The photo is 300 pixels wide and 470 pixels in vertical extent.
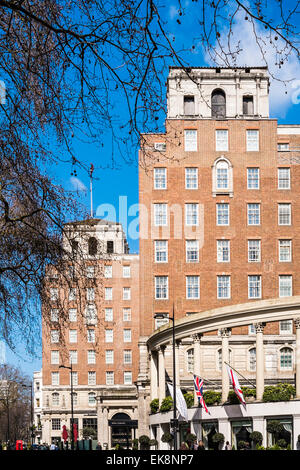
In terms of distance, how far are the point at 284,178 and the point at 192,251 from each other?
11461 millimetres

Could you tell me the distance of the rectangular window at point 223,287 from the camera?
71062mm

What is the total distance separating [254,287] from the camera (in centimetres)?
7112

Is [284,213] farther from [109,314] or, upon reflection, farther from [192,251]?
[109,314]

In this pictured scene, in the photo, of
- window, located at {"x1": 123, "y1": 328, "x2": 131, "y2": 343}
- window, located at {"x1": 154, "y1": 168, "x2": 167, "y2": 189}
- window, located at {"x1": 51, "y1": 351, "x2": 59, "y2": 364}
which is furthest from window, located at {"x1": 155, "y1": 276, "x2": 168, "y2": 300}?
window, located at {"x1": 51, "y1": 351, "x2": 59, "y2": 364}

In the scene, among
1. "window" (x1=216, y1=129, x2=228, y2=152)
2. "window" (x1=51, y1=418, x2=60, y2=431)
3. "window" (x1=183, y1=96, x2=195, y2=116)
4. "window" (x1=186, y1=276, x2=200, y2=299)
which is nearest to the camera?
"window" (x1=186, y1=276, x2=200, y2=299)

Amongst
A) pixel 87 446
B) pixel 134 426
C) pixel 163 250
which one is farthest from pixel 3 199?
pixel 134 426

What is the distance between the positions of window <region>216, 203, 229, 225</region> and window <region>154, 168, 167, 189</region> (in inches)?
221

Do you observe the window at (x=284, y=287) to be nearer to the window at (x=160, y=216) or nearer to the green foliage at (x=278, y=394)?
the window at (x=160, y=216)

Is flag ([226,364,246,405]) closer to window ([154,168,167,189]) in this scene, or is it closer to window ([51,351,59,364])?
window ([154,168,167,189])

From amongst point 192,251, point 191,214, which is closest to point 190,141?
point 191,214

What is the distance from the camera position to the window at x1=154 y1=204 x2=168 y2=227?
72.4m

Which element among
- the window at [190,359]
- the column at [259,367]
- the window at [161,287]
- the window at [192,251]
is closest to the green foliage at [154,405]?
the window at [190,359]

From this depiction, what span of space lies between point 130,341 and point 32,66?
9367 centimetres
